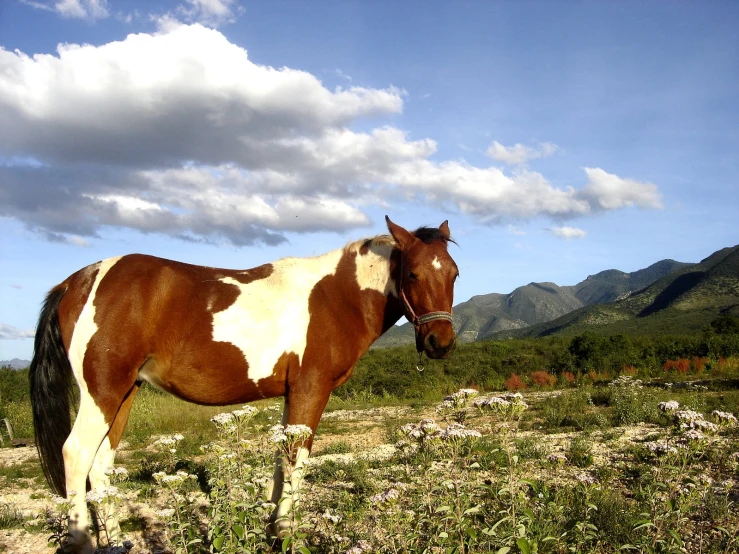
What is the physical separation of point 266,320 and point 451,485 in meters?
2.01

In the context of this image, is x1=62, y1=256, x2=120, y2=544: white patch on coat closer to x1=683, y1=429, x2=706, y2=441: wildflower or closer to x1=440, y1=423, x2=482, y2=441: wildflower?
x1=440, y1=423, x2=482, y2=441: wildflower

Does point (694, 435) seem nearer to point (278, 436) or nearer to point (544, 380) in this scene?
point (278, 436)

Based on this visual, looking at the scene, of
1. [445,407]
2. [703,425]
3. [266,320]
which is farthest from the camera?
[266,320]

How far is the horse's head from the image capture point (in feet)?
13.9

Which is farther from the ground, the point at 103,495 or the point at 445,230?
the point at 445,230

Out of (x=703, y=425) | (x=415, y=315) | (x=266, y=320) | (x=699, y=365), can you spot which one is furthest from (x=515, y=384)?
(x=266, y=320)

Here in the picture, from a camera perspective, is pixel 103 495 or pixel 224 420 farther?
pixel 224 420

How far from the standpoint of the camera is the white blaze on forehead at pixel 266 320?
3.99 m

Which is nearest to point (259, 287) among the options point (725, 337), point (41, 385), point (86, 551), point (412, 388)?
point (41, 385)

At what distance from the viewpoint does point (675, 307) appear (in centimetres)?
7319

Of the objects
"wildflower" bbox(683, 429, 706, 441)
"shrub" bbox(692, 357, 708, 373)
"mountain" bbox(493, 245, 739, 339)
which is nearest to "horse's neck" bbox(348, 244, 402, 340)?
"wildflower" bbox(683, 429, 706, 441)

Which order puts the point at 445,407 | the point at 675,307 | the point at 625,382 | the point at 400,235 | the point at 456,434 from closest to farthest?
1. the point at 456,434
2. the point at 445,407
3. the point at 400,235
4. the point at 625,382
5. the point at 675,307

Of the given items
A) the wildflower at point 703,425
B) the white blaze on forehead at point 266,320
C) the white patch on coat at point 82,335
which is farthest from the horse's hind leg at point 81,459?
the wildflower at point 703,425

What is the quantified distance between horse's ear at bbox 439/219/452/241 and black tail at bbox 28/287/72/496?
11.2 feet
